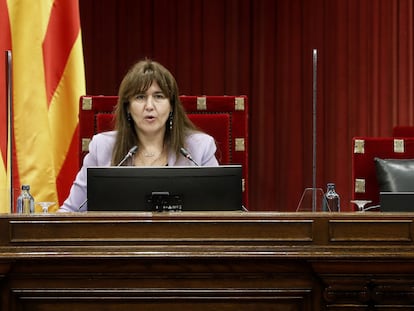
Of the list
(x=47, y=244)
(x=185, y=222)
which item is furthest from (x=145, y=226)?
(x=47, y=244)

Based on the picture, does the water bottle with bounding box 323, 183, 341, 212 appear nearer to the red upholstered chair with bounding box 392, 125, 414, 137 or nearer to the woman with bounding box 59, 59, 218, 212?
the woman with bounding box 59, 59, 218, 212

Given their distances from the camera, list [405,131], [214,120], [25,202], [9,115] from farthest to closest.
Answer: [405,131] < [9,115] < [214,120] < [25,202]

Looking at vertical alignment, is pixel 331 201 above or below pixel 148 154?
below

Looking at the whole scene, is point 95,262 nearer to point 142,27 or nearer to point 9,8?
point 9,8

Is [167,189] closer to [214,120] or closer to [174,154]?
[174,154]

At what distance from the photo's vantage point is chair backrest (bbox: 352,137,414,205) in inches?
106

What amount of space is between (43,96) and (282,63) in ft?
9.10

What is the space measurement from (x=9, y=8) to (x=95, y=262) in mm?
1962

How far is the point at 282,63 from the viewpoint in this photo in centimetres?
534

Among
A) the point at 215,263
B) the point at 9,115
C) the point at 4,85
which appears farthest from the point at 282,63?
the point at 215,263

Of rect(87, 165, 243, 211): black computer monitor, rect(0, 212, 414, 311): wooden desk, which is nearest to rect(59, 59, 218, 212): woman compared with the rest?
rect(87, 165, 243, 211): black computer monitor

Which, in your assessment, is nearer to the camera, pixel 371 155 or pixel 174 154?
pixel 174 154

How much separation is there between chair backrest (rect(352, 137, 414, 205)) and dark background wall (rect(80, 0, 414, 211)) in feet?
8.57

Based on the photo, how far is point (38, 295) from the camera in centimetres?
136
